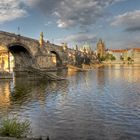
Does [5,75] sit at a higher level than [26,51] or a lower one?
lower

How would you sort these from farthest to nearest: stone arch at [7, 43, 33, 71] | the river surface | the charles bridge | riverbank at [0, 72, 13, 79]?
1. stone arch at [7, 43, 33, 71]
2. the charles bridge
3. riverbank at [0, 72, 13, 79]
4. the river surface

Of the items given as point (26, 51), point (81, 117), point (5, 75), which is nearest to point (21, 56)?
point (26, 51)

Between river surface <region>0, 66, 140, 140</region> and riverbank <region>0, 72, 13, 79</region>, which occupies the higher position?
riverbank <region>0, 72, 13, 79</region>

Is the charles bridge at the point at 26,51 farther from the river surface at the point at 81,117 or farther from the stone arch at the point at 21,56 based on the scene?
the river surface at the point at 81,117

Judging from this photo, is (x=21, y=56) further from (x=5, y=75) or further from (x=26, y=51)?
(x=5, y=75)

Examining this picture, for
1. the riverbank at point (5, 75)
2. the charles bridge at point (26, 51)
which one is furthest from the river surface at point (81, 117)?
the charles bridge at point (26, 51)

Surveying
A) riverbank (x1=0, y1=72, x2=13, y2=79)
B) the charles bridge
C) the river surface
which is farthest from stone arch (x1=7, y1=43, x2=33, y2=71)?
the river surface

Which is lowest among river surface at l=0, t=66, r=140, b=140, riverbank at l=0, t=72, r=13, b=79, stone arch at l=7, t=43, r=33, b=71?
river surface at l=0, t=66, r=140, b=140

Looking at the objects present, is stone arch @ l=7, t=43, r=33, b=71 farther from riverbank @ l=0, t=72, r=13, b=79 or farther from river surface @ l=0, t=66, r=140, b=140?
river surface @ l=0, t=66, r=140, b=140

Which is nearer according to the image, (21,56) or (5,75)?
(5,75)

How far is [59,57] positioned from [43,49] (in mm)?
28237

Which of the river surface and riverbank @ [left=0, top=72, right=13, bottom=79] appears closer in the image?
the river surface

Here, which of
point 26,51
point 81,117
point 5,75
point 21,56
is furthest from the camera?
point 21,56

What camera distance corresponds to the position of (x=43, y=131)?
17.6 metres
